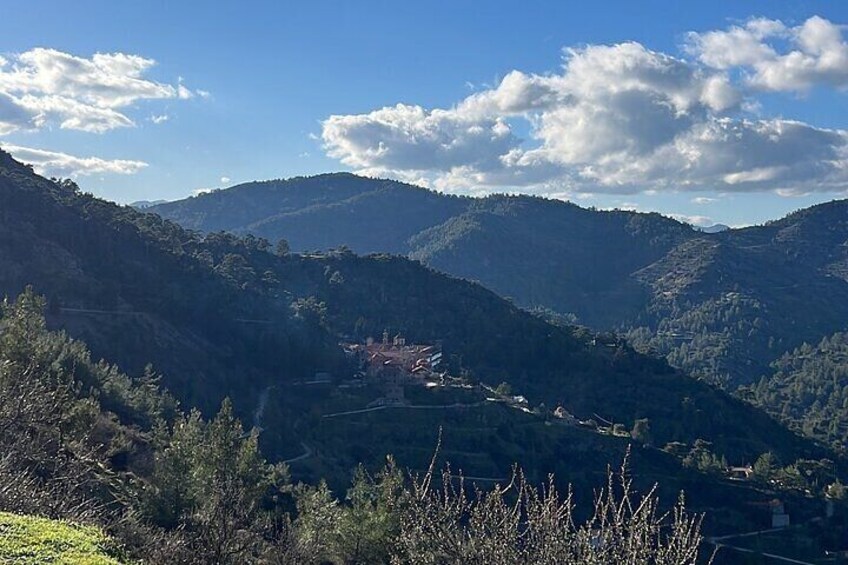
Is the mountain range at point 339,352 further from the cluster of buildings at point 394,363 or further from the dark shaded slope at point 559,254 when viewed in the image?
the dark shaded slope at point 559,254

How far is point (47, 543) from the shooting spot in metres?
8.84

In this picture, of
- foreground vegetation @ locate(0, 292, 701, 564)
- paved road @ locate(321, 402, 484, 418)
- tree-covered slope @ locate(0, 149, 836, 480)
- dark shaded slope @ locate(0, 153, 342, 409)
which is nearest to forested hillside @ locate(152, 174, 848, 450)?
tree-covered slope @ locate(0, 149, 836, 480)

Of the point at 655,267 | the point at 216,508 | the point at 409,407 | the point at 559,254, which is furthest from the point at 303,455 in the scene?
the point at 559,254

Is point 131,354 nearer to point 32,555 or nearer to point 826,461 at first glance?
point 32,555

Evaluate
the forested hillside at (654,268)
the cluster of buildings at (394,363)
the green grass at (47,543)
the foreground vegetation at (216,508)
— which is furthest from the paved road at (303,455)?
the forested hillside at (654,268)

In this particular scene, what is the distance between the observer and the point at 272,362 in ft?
164

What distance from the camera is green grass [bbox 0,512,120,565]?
8367mm

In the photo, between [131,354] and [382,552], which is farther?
[131,354]

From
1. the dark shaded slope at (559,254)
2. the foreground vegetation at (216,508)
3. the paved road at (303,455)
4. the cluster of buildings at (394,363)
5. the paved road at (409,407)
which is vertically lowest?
the paved road at (303,455)

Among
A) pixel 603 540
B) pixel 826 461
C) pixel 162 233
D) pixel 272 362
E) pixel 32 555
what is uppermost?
pixel 162 233

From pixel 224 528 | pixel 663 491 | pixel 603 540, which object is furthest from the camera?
pixel 663 491

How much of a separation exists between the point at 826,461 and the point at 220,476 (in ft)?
157

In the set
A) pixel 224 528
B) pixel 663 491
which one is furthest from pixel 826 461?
pixel 224 528

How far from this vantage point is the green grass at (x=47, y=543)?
27.5ft
